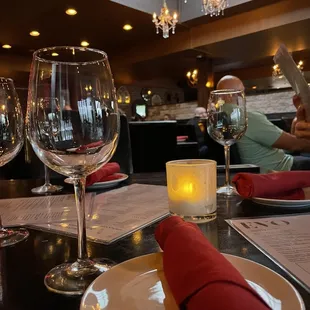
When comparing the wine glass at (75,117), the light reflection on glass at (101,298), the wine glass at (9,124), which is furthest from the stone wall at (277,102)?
the light reflection on glass at (101,298)

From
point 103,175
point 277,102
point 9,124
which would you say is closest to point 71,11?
point 277,102

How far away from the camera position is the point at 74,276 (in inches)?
14.4

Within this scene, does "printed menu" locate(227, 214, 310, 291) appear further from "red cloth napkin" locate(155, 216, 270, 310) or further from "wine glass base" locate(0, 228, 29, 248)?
"wine glass base" locate(0, 228, 29, 248)

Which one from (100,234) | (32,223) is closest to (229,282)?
(100,234)

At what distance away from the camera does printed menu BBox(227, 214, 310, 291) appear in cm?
37

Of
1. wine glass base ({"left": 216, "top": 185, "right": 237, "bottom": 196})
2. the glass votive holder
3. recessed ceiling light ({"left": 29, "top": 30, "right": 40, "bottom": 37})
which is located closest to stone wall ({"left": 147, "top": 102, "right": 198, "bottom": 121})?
recessed ceiling light ({"left": 29, "top": 30, "right": 40, "bottom": 37})

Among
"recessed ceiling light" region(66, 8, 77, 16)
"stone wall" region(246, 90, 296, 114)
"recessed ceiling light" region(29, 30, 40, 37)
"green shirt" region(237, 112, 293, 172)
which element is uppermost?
"recessed ceiling light" region(66, 8, 77, 16)

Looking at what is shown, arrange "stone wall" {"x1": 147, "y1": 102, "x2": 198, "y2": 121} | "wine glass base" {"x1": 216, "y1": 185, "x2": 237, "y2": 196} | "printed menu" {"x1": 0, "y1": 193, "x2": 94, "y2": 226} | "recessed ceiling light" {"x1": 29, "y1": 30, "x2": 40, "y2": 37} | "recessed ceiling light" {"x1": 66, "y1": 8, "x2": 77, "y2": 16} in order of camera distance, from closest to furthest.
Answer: "printed menu" {"x1": 0, "y1": 193, "x2": 94, "y2": 226}
"wine glass base" {"x1": 216, "y1": 185, "x2": 237, "y2": 196}
"recessed ceiling light" {"x1": 66, "y1": 8, "x2": 77, "y2": 16}
"recessed ceiling light" {"x1": 29, "y1": 30, "x2": 40, "y2": 37}
"stone wall" {"x1": 147, "y1": 102, "x2": 198, "y2": 121}

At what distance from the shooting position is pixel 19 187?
38.1 inches

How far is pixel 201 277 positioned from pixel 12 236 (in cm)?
36

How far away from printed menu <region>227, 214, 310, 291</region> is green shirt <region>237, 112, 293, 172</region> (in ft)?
5.51

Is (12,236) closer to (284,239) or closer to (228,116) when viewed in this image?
(284,239)

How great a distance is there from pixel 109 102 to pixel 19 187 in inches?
26.7

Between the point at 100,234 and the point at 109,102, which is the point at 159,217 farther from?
the point at 109,102
